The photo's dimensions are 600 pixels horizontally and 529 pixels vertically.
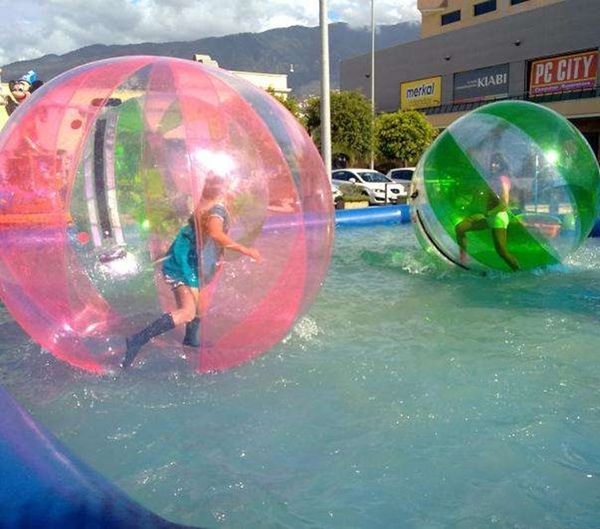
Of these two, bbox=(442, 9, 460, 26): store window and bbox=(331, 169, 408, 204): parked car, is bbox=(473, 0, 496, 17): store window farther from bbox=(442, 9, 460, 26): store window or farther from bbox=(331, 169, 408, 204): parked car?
bbox=(331, 169, 408, 204): parked car

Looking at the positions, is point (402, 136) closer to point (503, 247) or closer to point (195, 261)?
point (503, 247)

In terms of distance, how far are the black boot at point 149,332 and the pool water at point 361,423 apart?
0.42 ft

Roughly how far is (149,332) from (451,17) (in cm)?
5187


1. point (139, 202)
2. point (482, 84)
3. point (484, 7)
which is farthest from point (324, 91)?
point (484, 7)

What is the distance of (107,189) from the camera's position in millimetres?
3391

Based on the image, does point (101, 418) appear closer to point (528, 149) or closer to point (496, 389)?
point (496, 389)

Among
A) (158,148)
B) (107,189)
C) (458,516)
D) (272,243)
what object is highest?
(158,148)

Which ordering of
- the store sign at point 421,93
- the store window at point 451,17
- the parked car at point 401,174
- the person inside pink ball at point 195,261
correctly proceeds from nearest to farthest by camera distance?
the person inside pink ball at point 195,261
the parked car at point 401,174
the store sign at point 421,93
the store window at point 451,17

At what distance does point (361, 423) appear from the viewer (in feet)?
10.7

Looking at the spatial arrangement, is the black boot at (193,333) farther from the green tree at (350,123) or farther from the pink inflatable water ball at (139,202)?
the green tree at (350,123)

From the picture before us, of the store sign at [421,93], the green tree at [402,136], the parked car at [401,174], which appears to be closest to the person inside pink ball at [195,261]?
the parked car at [401,174]

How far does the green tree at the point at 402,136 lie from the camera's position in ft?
113

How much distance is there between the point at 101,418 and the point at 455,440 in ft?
6.21

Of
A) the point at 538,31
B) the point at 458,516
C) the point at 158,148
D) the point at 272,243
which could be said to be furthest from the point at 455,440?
the point at 538,31
